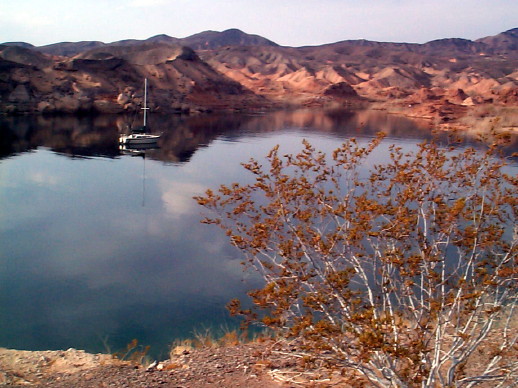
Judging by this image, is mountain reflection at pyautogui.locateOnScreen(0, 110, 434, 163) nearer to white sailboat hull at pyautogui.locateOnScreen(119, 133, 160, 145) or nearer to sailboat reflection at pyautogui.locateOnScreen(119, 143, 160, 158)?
sailboat reflection at pyautogui.locateOnScreen(119, 143, 160, 158)

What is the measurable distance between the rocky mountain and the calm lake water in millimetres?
19981

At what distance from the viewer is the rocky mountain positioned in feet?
164

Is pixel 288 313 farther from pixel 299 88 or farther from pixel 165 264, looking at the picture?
pixel 299 88

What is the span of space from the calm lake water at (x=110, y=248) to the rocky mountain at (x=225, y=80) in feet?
65.6

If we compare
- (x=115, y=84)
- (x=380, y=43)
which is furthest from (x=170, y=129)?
(x=380, y=43)

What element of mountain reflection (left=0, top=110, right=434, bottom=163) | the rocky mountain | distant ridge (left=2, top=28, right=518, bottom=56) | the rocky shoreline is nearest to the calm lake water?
mountain reflection (left=0, top=110, right=434, bottom=163)

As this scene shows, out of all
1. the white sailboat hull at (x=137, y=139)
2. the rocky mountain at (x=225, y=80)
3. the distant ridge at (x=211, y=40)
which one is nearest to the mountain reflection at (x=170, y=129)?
the white sailboat hull at (x=137, y=139)

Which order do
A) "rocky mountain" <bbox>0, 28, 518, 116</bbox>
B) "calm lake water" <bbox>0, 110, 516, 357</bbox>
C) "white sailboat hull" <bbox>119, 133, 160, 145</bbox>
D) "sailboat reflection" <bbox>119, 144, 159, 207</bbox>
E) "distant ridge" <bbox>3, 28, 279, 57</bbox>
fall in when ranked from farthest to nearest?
"distant ridge" <bbox>3, 28, 279, 57</bbox> < "rocky mountain" <bbox>0, 28, 518, 116</bbox> < "white sailboat hull" <bbox>119, 133, 160, 145</bbox> < "sailboat reflection" <bbox>119, 144, 159, 207</bbox> < "calm lake water" <bbox>0, 110, 516, 357</bbox>

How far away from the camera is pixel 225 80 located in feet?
224

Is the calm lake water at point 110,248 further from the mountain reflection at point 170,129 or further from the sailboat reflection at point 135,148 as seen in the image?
the sailboat reflection at point 135,148

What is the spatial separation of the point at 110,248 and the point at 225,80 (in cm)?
5668

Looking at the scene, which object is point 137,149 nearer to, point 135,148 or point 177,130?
point 135,148

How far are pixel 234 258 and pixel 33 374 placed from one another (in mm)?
6816

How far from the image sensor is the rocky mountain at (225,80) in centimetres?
4997
